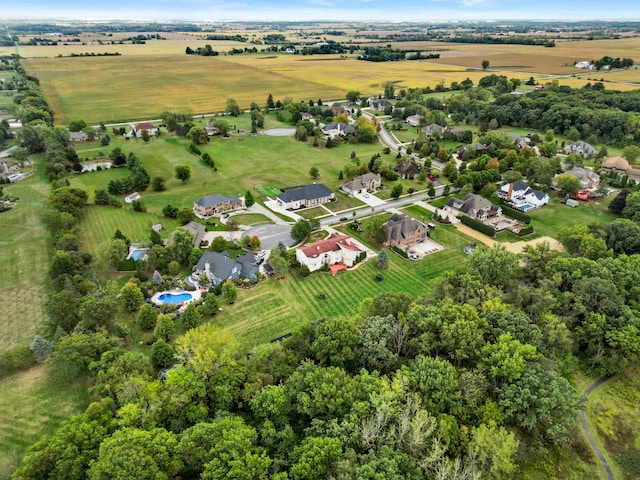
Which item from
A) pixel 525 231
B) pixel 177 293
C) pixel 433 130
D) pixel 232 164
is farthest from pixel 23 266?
pixel 433 130

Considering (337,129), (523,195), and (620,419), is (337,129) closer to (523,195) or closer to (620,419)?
(523,195)

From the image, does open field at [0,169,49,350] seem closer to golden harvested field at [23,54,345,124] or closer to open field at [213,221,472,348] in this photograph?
open field at [213,221,472,348]

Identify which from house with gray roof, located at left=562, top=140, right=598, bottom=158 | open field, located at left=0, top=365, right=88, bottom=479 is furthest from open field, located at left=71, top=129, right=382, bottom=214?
house with gray roof, located at left=562, top=140, right=598, bottom=158

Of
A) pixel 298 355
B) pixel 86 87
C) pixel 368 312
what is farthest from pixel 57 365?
pixel 86 87

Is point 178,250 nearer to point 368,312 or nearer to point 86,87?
point 368,312

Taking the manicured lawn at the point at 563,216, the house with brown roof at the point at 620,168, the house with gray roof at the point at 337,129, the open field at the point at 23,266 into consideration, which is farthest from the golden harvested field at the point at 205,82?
the manicured lawn at the point at 563,216

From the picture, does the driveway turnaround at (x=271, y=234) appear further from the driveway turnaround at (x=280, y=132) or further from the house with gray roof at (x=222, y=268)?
the driveway turnaround at (x=280, y=132)

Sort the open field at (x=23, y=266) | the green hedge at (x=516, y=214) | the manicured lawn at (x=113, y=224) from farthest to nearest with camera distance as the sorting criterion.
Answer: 1. the green hedge at (x=516, y=214)
2. the manicured lawn at (x=113, y=224)
3. the open field at (x=23, y=266)
